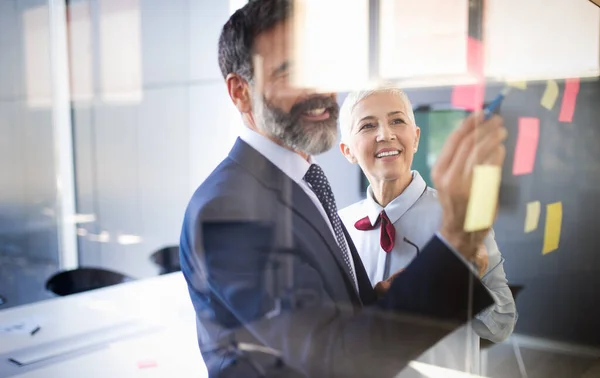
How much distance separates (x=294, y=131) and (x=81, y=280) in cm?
123

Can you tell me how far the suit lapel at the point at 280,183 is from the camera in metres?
1.93

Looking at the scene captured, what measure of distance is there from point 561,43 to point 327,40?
1.11 meters

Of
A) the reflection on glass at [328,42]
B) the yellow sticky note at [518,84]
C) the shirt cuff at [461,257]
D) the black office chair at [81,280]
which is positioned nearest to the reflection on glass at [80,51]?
the black office chair at [81,280]

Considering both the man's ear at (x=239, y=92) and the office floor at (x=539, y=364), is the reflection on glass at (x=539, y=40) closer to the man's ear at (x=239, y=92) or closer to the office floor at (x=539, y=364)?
the man's ear at (x=239, y=92)

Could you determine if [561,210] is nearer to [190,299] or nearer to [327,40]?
[327,40]

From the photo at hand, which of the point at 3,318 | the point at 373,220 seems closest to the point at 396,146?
the point at 373,220

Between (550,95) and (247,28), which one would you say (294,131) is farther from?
(550,95)

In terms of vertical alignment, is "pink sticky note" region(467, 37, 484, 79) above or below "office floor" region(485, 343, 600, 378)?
above

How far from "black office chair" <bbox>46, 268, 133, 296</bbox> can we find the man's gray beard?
987mm

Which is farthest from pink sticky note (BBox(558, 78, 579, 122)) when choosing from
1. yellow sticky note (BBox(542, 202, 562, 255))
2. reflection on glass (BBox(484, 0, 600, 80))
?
yellow sticky note (BBox(542, 202, 562, 255))

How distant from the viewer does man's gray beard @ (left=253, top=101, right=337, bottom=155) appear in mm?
1933

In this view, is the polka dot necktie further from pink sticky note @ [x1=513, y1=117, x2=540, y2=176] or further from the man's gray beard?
pink sticky note @ [x1=513, y1=117, x2=540, y2=176]

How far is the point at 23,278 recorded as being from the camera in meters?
2.45

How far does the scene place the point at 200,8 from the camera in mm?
2141
